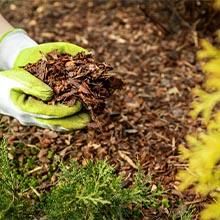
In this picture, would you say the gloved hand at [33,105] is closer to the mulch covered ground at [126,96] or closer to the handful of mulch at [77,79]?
the handful of mulch at [77,79]

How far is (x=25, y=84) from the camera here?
1.82 metres

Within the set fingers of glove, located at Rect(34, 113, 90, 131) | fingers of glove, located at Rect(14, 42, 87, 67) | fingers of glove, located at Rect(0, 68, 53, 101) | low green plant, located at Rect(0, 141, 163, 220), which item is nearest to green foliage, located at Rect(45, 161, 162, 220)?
low green plant, located at Rect(0, 141, 163, 220)

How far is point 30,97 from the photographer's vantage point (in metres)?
1.84

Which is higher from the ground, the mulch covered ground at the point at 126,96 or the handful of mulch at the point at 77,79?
the handful of mulch at the point at 77,79

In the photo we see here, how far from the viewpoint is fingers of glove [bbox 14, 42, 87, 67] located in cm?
200

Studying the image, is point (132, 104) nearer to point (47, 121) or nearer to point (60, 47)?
point (60, 47)

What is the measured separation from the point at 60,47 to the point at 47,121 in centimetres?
35

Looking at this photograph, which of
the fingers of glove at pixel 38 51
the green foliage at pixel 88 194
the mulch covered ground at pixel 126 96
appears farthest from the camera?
the mulch covered ground at pixel 126 96

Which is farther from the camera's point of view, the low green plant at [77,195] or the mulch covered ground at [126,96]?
the mulch covered ground at [126,96]

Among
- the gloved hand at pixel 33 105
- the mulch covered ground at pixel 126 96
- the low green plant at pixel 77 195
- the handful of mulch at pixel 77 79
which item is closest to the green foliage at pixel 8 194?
the low green plant at pixel 77 195

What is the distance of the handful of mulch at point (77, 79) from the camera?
1840 mm

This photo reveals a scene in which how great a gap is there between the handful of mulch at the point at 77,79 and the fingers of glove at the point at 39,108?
0.03 meters

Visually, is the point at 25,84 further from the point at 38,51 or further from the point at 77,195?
the point at 77,195

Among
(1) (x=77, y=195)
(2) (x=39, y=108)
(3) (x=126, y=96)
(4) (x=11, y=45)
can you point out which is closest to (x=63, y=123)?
(2) (x=39, y=108)
